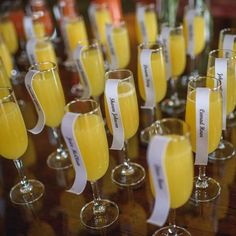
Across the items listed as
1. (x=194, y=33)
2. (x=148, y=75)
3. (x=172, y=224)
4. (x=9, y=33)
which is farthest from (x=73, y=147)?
(x=9, y=33)

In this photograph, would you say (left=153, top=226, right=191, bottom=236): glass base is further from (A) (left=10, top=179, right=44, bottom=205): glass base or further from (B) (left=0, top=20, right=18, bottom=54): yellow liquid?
(B) (left=0, top=20, right=18, bottom=54): yellow liquid

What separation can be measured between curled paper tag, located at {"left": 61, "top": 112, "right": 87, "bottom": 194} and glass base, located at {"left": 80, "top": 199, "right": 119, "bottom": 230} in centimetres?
10

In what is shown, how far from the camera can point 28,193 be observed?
122cm

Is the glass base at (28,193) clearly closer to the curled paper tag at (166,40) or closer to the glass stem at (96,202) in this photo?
the glass stem at (96,202)

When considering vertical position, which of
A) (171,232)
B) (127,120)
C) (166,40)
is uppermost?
(166,40)

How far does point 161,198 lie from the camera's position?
84 cm

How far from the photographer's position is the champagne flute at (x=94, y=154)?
0.98m

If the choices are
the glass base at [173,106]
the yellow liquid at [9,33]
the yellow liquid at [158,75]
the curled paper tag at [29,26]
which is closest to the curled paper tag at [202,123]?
the yellow liquid at [158,75]

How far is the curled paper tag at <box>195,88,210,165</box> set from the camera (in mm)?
968

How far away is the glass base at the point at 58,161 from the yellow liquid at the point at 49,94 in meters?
0.15

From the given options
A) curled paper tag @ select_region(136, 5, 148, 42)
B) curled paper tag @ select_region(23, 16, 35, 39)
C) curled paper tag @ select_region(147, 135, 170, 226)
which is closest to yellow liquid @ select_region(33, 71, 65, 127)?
curled paper tag @ select_region(147, 135, 170, 226)

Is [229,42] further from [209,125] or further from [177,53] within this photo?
[209,125]

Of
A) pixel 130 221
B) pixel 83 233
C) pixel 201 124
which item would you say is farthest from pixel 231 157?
pixel 83 233

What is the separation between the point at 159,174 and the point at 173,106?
747 mm
